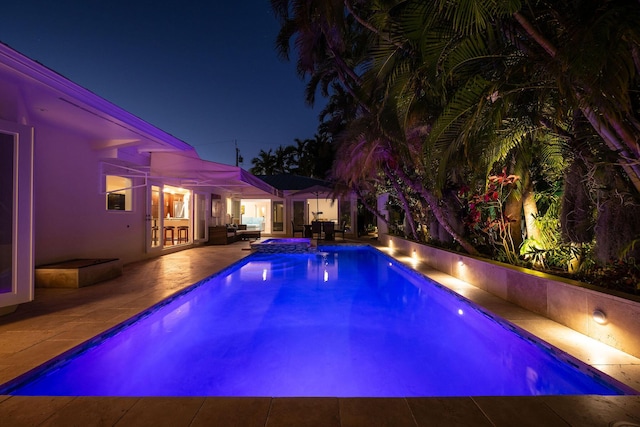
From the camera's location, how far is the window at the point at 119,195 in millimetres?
8094

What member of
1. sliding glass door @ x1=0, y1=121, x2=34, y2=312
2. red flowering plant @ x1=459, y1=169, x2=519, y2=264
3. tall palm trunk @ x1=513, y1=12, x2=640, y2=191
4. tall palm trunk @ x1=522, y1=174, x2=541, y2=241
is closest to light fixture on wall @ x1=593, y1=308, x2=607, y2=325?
tall palm trunk @ x1=513, y1=12, x2=640, y2=191

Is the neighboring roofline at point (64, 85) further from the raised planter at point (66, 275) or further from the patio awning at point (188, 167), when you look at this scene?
the raised planter at point (66, 275)

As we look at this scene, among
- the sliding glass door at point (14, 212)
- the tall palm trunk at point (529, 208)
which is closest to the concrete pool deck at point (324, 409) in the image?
the sliding glass door at point (14, 212)

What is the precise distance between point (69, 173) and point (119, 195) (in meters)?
2.01

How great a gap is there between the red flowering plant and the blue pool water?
1.56 metres

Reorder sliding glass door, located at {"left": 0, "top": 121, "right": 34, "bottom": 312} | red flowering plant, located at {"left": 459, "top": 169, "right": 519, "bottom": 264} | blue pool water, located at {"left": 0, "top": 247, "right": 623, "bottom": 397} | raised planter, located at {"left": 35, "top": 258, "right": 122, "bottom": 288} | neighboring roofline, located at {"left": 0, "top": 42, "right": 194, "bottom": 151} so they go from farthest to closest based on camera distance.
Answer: red flowering plant, located at {"left": 459, "top": 169, "right": 519, "bottom": 264} < raised planter, located at {"left": 35, "top": 258, "right": 122, "bottom": 288} < sliding glass door, located at {"left": 0, "top": 121, "right": 34, "bottom": 312} < neighboring roofline, located at {"left": 0, "top": 42, "right": 194, "bottom": 151} < blue pool water, located at {"left": 0, "top": 247, "right": 623, "bottom": 397}

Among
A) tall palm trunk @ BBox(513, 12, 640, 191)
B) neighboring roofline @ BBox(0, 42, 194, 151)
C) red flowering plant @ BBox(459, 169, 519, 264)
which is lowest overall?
red flowering plant @ BBox(459, 169, 519, 264)

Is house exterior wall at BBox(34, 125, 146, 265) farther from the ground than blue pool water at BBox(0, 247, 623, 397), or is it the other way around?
house exterior wall at BBox(34, 125, 146, 265)

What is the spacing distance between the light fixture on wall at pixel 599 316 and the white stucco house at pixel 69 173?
6655 millimetres

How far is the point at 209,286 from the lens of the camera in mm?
6629

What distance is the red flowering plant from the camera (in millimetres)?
5607

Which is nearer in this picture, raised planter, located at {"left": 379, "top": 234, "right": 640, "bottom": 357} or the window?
raised planter, located at {"left": 379, "top": 234, "right": 640, "bottom": 357}

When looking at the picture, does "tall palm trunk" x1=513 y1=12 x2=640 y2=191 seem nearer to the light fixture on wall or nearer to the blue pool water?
the light fixture on wall

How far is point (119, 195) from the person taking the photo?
27.8ft
